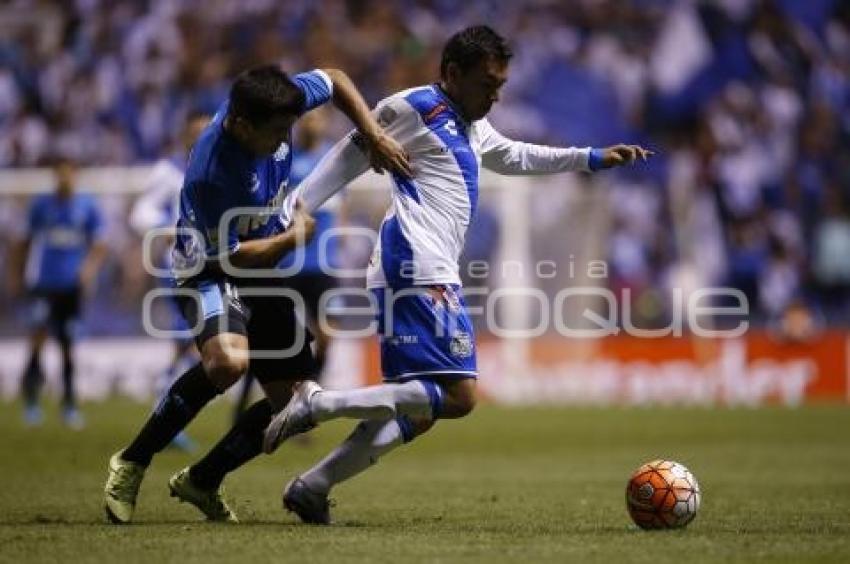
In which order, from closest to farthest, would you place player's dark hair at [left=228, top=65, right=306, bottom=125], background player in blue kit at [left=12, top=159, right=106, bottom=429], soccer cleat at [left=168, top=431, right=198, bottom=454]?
player's dark hair at [left=228, top=65, right=306, bottom=125]
soccer cleat at [left=168, top=431, right=198, bottom=454]
background player in blue kit at [left=12, top=159, right=106, bottom=429]

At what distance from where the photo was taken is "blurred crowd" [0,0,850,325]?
66.9 ft

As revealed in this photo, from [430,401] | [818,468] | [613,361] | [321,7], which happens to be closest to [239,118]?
[430,401]

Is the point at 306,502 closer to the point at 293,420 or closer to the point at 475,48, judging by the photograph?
the point at 293,420

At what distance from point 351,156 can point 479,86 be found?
68 centimetres

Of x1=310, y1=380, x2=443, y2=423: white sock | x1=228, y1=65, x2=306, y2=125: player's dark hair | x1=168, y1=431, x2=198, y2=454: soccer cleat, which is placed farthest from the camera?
x1=168, y1=431, x2=198, y2=454: soccer cleat

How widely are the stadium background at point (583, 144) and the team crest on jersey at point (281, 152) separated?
11281 millimetres

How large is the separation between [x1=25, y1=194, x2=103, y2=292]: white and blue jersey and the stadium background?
10.7 ft

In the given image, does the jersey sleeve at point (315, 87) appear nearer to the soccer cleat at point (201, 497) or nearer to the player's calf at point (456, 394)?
the player's calf at point (456, 394)

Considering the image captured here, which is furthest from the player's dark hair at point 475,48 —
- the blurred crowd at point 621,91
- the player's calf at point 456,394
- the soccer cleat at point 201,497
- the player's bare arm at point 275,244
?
the blurred crowd at point 621,91

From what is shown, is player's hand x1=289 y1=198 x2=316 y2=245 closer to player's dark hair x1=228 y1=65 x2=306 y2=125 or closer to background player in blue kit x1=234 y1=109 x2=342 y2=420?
player's dark hair x1=228 y1=65 x2=306 y2=125

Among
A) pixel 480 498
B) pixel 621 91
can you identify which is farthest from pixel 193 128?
pixel 621 91

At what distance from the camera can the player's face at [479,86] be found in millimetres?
7238

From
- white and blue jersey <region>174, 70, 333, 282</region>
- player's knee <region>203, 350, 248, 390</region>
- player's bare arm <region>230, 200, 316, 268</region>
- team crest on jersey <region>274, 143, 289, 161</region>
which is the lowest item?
player's knee <region>203, 350, 248, 390</region>

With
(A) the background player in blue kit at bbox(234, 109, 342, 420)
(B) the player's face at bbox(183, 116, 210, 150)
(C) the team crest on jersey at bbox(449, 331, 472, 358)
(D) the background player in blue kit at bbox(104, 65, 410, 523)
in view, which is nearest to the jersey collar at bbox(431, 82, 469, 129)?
(D) the background player in blue kit at bbox(104, 65, 410, 523)
